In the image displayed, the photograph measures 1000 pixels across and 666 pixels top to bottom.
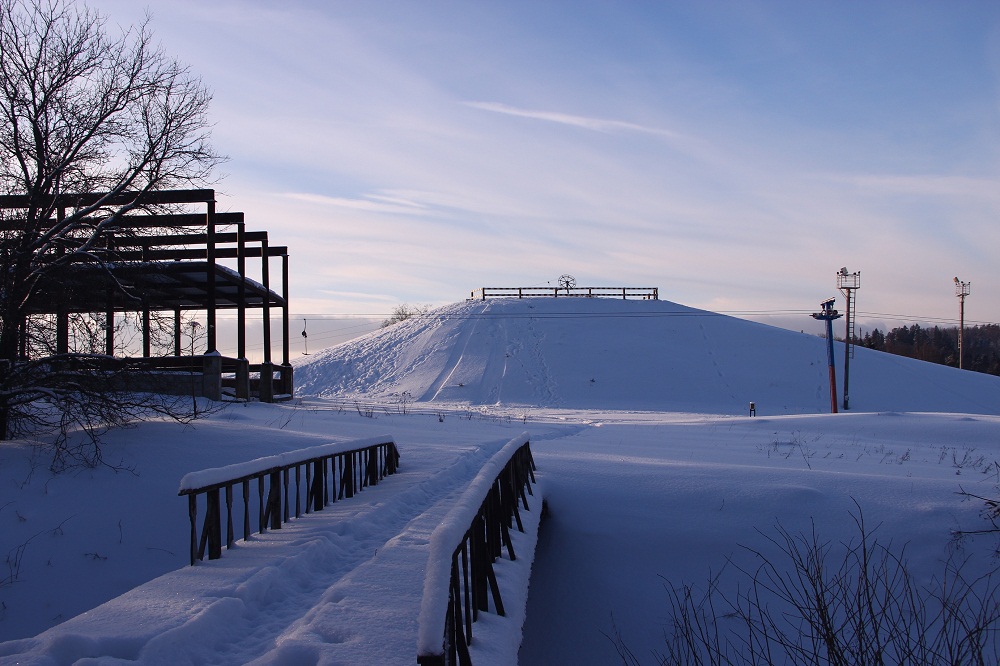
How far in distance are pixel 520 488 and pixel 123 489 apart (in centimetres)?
557

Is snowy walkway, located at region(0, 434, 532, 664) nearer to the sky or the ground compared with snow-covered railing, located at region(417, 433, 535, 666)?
nearer to the ground

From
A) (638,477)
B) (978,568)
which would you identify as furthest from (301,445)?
(978,568)

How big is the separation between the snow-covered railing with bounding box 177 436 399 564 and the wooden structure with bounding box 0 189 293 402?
4.95 metres

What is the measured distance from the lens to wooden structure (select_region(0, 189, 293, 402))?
12594 millimetres

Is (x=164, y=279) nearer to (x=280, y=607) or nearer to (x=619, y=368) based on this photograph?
(x=280, y=607)

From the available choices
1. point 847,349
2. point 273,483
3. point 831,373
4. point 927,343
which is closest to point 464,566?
point 273,483

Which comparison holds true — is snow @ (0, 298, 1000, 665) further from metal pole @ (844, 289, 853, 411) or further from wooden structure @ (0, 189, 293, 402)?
→ metal pole @ (844, 289, 853, 411)

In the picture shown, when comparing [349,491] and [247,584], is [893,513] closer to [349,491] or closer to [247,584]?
[349,491]

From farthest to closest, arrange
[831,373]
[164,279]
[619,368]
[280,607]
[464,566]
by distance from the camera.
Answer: [619,368], [831,373], [164,279], [280,607], [464,566]

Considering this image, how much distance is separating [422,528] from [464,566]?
3.12 m

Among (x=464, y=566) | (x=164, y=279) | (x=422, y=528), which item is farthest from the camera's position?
Result: (x=164, y=279)

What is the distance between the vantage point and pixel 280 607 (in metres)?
5.37

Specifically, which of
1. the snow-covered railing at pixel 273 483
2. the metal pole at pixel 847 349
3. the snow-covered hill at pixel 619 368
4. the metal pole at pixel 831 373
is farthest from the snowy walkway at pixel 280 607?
the metal pole at pixel 847 349

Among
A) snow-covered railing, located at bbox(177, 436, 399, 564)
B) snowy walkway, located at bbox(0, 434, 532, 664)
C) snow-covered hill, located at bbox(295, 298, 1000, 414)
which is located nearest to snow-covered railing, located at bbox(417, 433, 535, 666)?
snowy walkway, located at bbox(0, 434, 532, 664)
